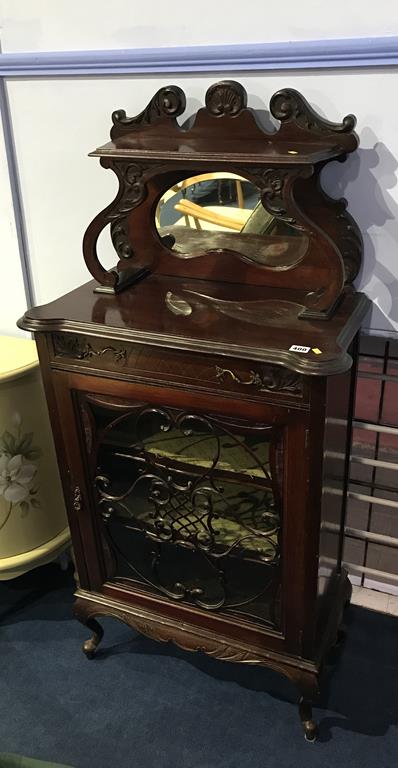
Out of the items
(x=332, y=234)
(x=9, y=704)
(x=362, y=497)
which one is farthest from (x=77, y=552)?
(x=332, y=234)

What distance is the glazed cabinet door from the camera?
0.96 meters

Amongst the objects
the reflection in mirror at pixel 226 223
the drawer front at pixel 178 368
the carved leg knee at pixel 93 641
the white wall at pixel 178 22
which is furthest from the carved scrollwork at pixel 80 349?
the carved leg knee at pixel 93 641

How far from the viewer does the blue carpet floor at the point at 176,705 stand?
116 centimetres

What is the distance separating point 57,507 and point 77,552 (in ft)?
0.70

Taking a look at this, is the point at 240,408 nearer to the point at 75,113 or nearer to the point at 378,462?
the point at 378,462

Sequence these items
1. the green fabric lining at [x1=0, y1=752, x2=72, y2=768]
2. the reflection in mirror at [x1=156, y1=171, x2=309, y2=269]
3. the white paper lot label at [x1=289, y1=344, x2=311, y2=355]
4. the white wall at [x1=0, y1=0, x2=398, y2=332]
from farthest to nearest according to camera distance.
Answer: the reflection in mirror at [x1=156, y1=171, x2=309, y2=269] < the white wall at [x1=0, y1=0, x2=398, y2=332] < the white paper lot label at [x1=289, y1=344, x2=311, y2=355] < the green fabric lining at [x1=0, y1=752, x2=72, y2=768]

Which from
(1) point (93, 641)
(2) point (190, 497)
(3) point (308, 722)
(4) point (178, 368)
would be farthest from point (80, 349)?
(3) point (308, 722)

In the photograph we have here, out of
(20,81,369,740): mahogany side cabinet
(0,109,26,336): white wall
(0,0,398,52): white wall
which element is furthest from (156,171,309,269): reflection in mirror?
(0,109,26,336): white wall

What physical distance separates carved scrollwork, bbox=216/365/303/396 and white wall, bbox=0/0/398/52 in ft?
1.62

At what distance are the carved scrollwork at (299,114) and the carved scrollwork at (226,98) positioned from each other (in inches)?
2.0

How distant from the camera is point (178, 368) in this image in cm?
94

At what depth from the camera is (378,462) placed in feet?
4.13

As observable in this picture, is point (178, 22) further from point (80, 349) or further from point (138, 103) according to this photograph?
point (80, 349)

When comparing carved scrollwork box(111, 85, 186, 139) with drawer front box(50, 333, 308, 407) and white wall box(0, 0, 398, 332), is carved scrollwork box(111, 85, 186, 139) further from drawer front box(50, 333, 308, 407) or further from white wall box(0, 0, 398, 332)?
drawer front box(50, 333, 308, 407)
